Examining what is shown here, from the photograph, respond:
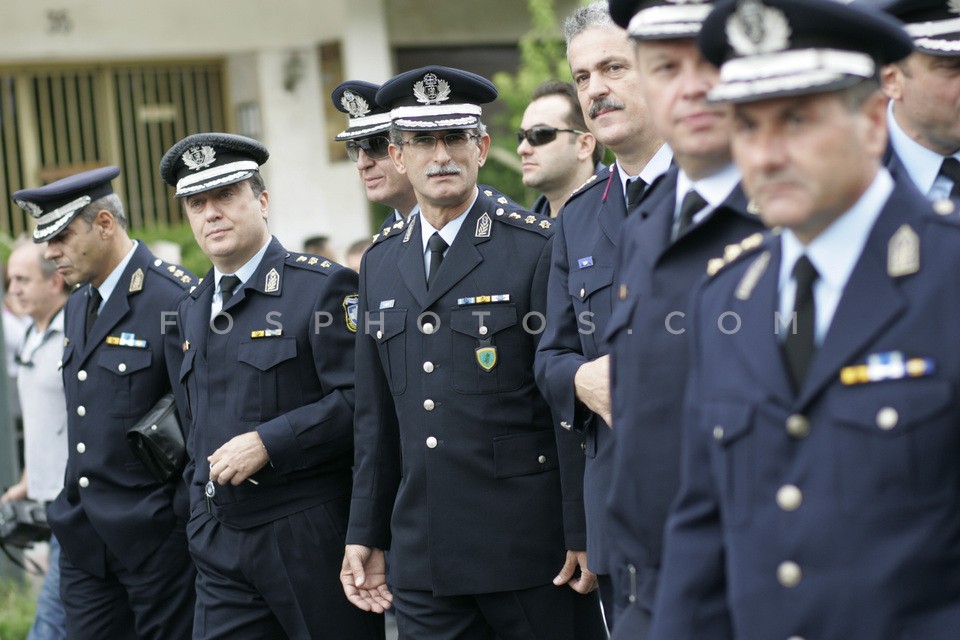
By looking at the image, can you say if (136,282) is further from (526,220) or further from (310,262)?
(526,220)

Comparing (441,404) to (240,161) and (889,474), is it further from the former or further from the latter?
(889,474)

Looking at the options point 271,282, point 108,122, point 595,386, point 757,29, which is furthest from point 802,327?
point 108,122

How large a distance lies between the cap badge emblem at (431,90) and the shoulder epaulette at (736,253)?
2.12 m

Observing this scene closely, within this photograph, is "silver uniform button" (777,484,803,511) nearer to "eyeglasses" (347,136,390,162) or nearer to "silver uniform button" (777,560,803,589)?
"silver uniform button" (777,560,803,589)

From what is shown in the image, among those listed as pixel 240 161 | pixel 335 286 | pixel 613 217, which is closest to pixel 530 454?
pixel 613 217

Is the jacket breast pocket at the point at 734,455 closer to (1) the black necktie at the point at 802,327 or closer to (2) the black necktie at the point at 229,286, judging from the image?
(1) the black necktie at the point at 802,327

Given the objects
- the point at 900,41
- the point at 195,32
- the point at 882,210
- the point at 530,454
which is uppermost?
the point at 195,32

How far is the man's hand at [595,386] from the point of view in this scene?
377 centimetres

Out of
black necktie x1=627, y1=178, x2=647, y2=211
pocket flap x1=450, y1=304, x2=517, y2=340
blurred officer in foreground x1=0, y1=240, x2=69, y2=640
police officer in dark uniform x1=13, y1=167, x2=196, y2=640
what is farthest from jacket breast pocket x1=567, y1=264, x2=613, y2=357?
blurred officer in foreground x1=0, y1=240, x2=69, y2=640

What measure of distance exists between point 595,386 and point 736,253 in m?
1.15

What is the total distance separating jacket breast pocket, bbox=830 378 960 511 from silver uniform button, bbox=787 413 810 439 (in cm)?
7

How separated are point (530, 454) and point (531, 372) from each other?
27cm

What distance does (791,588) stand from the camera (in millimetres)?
2395

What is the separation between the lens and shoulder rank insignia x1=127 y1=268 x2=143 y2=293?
608 cm
